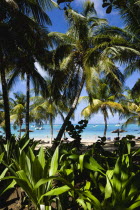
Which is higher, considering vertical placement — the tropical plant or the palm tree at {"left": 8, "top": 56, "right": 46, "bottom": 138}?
the palm tree at {"left": 8, "top": 56, "right": 46, "bottom": 138}

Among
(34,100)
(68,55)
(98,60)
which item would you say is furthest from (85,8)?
(34,100)

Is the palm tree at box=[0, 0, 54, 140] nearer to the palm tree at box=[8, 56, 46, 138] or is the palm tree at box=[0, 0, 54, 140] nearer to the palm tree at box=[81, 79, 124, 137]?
the palm tree at box=[8, 56, 46, 138]

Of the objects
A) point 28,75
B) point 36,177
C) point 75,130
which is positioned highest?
point 28,75

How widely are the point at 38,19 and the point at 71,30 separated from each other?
242 cm

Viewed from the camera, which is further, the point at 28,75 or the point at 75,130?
the point at 28,75

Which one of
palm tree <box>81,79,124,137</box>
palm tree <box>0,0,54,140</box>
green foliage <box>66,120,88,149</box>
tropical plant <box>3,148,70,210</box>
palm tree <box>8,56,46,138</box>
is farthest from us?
palm tree <box>81,79,124,137</box>

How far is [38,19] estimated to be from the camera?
7637 mm

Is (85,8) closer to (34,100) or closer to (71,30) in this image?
(71,30)

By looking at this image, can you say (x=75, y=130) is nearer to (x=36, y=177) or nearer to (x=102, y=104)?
(x=36, y=177)

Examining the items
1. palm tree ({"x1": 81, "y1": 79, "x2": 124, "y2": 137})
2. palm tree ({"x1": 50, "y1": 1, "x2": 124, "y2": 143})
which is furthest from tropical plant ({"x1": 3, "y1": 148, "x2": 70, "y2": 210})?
palm tree ({"x1": 81, "y1": 79, "x2": 124, "y2": 137})

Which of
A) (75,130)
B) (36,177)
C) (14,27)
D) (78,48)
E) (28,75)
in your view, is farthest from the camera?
(28,75)

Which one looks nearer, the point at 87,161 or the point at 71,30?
the point at 87,161

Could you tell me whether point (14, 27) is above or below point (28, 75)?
above

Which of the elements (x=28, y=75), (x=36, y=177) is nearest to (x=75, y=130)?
(x=36, y=177)
